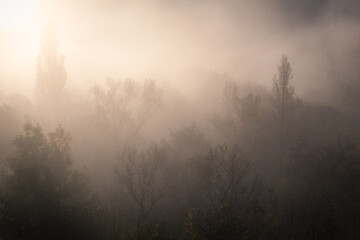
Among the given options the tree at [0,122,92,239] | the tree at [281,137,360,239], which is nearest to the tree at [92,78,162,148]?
the tree at [0,122,92,239]

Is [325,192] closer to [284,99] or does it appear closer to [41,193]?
[284,99]

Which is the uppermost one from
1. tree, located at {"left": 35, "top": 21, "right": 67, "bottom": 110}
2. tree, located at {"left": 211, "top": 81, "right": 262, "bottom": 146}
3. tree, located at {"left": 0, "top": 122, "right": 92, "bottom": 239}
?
tree, located at {"left": 35, "top": 21, "right": 67, "bottom": 110}

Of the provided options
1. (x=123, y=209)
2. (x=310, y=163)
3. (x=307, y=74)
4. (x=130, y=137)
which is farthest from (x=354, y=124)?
(x=123, y=209)

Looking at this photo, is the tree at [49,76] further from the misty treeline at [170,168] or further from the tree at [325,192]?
the tree at [325,192]

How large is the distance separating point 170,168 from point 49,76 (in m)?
30.1

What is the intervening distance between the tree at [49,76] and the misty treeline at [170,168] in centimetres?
19

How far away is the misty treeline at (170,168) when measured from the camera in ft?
62.8

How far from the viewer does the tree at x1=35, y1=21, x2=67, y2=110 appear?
44.5 meters

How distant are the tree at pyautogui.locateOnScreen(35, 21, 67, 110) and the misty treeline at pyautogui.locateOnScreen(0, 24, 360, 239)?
0.19 meters

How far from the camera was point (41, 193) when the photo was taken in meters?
19.7

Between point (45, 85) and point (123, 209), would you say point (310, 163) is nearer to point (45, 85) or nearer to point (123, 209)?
point (123, 209)

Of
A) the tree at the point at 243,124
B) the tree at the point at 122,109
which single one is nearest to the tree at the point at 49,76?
the tree at the point at 122,109

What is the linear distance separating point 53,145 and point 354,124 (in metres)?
55.4

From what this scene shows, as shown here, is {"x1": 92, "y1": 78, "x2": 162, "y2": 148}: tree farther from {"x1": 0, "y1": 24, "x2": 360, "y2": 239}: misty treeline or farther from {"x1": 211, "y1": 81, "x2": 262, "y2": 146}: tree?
{"x1": 211, "y1": 81, "x2": 262, "y2": 146}: tree
